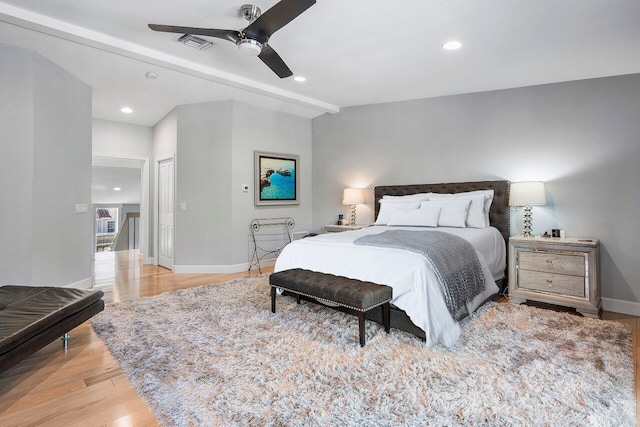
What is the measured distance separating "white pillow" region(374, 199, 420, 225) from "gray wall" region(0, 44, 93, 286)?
3933 mm

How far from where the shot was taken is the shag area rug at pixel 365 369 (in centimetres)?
166

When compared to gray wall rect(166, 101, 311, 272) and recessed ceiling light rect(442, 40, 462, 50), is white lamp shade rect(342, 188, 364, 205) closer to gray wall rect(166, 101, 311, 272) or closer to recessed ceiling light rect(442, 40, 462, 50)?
gray wall rect(166, 101, 311, 272)

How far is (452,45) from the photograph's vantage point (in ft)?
9.89

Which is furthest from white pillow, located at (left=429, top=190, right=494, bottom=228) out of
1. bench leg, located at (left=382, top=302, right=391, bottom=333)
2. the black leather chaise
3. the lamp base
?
the black leather chaise

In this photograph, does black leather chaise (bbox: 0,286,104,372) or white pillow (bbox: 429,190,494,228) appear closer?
black leather chaise (bbox: 0,286,104,372)

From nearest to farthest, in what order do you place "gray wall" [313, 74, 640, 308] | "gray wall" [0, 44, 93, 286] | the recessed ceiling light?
the recessed ceiling light → "gray wall" [0, 44, 93, 286] → "gray wall" [313, 74, 640, 308]

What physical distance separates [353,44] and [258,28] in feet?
3.59

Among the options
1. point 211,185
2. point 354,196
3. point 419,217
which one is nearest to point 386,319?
point 419,217

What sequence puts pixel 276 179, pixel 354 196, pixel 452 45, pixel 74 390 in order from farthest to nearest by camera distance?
pixel 276 179, pixel 354 196, pixel 452 45, pixel 74 390

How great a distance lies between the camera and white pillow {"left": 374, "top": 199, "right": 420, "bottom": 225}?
173 inches

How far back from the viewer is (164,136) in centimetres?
561

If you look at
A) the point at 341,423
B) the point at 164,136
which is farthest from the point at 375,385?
the point at 164,136

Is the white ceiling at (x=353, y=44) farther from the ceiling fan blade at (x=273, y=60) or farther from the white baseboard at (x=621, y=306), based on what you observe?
the white baseboard at (x=621, y=306)

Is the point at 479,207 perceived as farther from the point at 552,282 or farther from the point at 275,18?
the point at 275,18
